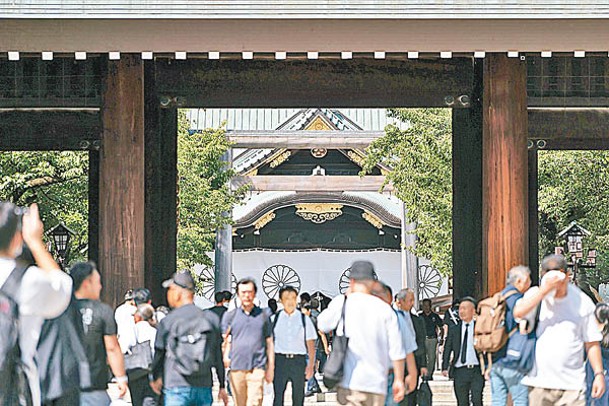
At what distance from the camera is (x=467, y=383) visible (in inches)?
614

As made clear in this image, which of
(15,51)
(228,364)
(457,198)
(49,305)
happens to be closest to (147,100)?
(15,51)

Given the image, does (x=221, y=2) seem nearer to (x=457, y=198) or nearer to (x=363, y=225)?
(x=457, y=198)

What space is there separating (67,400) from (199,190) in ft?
83.6

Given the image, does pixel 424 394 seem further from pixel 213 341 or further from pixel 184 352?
pixel 184 352

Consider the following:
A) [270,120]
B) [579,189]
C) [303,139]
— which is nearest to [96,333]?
[579,189]

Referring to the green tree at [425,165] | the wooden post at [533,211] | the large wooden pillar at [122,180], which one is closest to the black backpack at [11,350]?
the large wooden pillar at [122,180]

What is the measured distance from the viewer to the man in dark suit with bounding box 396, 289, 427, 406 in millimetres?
14609

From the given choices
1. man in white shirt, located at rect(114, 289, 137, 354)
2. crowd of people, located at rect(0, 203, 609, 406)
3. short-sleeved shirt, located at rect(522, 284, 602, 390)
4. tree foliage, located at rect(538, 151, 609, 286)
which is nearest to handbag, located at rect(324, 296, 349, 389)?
crowd of people, located at rect(0, 203, 609, 406)

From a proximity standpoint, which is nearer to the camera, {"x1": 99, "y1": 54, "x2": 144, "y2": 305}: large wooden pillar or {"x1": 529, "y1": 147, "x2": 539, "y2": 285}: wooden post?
{"x1": 99, "y1": 54, "x2": 144, "y2": 305}: large wooden pillar

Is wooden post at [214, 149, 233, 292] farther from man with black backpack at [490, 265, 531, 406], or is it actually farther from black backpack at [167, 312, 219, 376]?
black backpack at [167, 312, 219, 376]

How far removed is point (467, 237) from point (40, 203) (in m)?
13.9

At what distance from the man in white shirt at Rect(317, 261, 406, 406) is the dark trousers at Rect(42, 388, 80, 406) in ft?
7.30

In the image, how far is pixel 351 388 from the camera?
10.3 metres

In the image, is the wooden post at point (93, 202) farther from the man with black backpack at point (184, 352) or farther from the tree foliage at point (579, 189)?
the tree foliage at point (579, 189)
